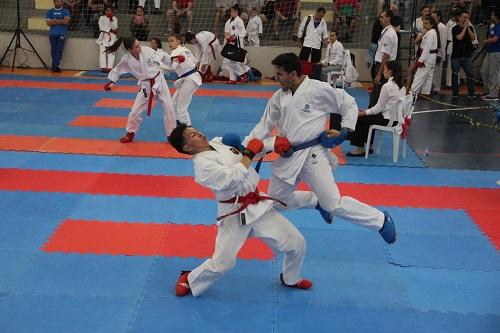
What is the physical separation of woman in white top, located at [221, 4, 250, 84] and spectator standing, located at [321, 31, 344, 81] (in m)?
2.45

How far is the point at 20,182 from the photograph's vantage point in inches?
298

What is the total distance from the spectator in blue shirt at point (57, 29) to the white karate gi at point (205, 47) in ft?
12.3

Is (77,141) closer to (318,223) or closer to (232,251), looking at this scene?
(318,223)

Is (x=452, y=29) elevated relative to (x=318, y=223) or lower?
elevated

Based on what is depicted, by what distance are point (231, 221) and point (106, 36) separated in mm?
13030

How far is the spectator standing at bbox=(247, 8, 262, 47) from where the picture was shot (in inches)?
654

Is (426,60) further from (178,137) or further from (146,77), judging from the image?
(178,137)

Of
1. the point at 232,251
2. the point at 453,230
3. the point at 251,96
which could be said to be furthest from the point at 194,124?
the point at 232,251

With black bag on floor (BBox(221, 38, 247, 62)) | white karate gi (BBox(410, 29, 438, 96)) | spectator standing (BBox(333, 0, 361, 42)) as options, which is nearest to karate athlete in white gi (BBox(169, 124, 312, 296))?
white karate gi (BBox(410, 29, 438, 96))

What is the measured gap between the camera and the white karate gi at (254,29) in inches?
654

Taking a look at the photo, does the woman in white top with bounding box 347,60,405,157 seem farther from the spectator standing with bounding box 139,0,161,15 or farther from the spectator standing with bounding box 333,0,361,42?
the spectator standing with bounding box 139,0,161,15

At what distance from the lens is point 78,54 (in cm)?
1683

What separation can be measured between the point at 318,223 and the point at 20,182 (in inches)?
152

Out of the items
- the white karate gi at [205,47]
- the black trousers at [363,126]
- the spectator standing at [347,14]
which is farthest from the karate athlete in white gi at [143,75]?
the spectator standing at [347,14]
